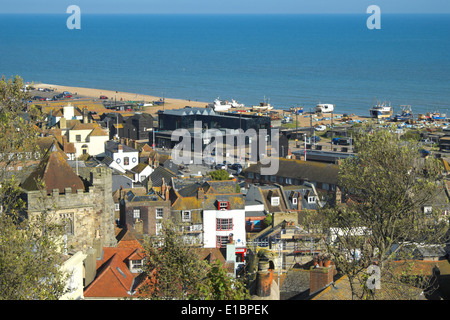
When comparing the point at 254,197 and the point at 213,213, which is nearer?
the point at 213,213

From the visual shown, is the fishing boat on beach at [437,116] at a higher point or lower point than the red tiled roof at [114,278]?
higher

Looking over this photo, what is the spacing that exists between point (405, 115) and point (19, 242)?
424 feet

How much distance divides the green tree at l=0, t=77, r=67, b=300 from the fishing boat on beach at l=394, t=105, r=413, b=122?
122m

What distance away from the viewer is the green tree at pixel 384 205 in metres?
23.9

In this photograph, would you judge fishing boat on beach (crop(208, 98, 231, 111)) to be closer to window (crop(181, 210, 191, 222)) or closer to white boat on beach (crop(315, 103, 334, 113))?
white boat on beach (crop(315, 103, 334, 113))

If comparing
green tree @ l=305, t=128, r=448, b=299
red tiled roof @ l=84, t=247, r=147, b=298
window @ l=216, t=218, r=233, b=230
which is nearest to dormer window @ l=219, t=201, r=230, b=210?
window @ l=216, t=218, r=233, b=230

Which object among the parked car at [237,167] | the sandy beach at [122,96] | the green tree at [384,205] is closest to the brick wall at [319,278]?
the green tree at [384,205]

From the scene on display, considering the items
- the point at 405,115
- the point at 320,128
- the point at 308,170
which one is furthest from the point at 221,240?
the point at 405,115

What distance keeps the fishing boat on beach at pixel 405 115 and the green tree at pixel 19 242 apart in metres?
122

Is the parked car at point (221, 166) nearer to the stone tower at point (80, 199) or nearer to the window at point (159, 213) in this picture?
the window at point (159, 213)

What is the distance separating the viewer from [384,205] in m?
24.2

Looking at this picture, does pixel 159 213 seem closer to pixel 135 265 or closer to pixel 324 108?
pixel 135 265
